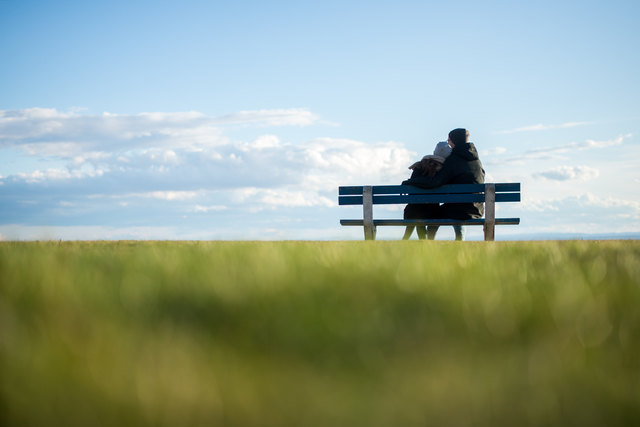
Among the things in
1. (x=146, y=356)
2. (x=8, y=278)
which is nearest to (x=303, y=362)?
(x=146, y=356)

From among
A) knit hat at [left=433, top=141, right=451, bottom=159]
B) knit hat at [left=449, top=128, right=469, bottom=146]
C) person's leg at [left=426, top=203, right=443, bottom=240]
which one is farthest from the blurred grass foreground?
knit hat at [left=433, top=141, right=451, bottom=159]

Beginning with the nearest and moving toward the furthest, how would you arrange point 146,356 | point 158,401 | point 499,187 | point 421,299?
point 158,401
point 146,356
point 421,299
point 499,187

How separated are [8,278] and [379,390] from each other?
180 centimetres

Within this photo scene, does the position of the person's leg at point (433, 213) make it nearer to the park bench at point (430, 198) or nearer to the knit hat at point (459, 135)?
the park bench at point (430, 198)

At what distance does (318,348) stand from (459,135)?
35.4 ft

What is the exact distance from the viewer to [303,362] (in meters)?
1.26

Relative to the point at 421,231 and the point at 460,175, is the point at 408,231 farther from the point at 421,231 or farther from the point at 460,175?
the point at 460,175

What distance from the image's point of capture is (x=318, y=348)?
53.6 inches

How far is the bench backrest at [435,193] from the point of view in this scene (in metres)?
11.7

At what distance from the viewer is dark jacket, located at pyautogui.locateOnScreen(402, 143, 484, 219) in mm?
11781

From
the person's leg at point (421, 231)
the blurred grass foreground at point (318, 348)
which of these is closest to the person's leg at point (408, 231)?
the person's leg at point (421, 231)

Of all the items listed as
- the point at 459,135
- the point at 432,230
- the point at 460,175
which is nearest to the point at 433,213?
the point at 432,230

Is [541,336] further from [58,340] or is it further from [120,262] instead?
[120,262]

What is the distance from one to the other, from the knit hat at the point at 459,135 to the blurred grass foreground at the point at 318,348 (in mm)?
9401
